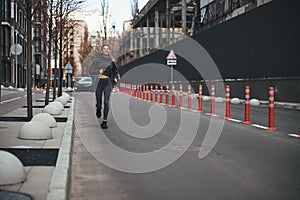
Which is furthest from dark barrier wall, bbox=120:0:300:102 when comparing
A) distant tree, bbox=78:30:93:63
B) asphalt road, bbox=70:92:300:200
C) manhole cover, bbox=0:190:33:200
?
distant tree, bbox=78:30:93:63

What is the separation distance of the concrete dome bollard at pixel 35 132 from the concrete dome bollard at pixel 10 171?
3624 millimetres

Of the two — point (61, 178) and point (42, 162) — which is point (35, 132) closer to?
point (42, 162)

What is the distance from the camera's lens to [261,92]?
23391 mm

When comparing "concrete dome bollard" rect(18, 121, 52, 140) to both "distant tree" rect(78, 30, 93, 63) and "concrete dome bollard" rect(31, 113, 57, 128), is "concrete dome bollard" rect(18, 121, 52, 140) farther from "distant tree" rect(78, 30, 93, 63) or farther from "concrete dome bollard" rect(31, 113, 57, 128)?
"distant tree" rect(78, 30, 93, 63)

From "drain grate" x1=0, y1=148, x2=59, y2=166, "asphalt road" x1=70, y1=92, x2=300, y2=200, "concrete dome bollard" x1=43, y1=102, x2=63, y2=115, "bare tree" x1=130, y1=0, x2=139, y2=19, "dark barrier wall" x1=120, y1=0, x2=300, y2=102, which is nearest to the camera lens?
"asphalt road" x1=70, y1=92, x2=300, y2=200

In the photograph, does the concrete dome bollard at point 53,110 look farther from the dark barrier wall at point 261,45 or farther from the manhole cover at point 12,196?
the manhole cover at point 12,196

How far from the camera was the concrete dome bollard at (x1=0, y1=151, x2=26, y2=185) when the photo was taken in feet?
17.8

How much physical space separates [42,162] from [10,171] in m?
1.49

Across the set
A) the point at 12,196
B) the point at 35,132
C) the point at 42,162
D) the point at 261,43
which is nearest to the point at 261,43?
the point at 261,43

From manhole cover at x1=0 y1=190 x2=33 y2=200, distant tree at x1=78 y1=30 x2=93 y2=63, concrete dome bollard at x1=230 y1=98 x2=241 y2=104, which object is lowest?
manhole cover at x1=0 y1=190 x2=33 y2=200

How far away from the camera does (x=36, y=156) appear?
24.3ft

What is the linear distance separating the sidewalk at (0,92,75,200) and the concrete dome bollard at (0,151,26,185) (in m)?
0.07

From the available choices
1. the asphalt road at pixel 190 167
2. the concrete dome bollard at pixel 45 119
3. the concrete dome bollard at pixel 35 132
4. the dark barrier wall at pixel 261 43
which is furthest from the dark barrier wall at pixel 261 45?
the concrete dome bollard at pixel 35 132

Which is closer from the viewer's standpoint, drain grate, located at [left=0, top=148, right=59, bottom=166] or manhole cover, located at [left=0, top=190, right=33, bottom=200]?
manhole cover, located at [left=0, top=190, right=33, bottom=200]
